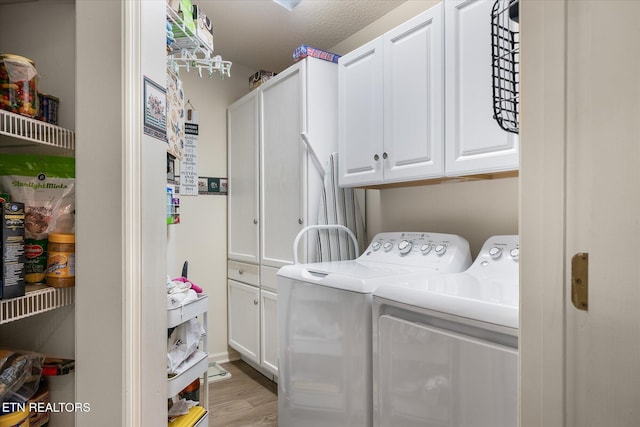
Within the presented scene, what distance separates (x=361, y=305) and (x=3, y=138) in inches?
49.3

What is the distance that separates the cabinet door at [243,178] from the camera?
9.56 ft

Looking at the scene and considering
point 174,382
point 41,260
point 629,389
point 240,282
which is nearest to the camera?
point 629,389

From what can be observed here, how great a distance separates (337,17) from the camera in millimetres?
2492

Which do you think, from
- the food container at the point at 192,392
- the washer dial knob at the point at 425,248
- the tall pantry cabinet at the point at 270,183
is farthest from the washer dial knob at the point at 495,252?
the food container at the point at 192,392

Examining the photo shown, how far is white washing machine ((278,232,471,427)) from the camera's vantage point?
58.4 inches

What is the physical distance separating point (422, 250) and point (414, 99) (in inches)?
29.5

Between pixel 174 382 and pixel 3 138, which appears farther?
pixel 174 382

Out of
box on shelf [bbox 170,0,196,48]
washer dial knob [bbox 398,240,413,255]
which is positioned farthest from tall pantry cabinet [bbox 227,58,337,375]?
box on shelf [bbox 170,0,196,48]

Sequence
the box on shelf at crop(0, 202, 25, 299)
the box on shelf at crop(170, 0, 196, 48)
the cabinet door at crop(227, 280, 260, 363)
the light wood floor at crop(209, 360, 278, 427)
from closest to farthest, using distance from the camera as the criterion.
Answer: the box on shelf at crop(0, 202, 25, 299) < the box on shelf at crop(170, 0, 196, 48) < the light wood floor at crop(209, 360, 278, 427) < the cabinet door at crop(227, 280, 260, 363)

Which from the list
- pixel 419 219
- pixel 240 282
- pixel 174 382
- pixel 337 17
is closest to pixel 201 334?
pixel 174 382

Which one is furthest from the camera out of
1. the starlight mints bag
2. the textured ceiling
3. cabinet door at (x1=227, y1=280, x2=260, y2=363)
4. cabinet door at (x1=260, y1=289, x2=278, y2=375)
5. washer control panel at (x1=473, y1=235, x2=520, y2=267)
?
cabinet door at (x1=227, y1=280, x2=260, y2=363)

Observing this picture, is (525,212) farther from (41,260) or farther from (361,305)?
(41,260)

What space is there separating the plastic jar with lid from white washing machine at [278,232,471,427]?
954mm

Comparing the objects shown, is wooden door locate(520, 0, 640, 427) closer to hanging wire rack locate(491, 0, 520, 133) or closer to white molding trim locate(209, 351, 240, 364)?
hanging wire rack locate(491, 0, 520, 133)
